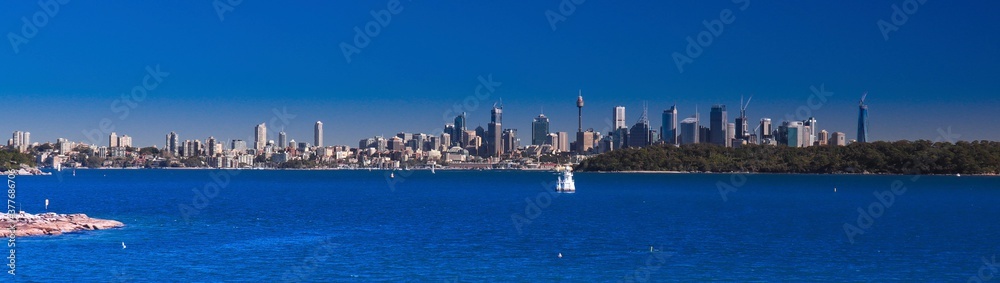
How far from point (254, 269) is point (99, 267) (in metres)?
4.86

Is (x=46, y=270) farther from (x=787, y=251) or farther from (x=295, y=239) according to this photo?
(x=787, y=251)

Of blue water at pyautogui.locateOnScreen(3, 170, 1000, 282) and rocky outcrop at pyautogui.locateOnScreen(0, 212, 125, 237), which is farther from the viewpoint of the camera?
rocky outcrop at pyautogui.locateOnScreen(0, 212, 125, 237)

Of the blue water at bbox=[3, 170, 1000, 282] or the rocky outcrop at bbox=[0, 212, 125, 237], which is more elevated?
the rocky outcrop at bbox=[0, 212, 125, 237]

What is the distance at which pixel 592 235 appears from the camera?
158 ft

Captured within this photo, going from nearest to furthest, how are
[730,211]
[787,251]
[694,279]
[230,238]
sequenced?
[694,279] → [787,251] → [230,238] → [730,211]

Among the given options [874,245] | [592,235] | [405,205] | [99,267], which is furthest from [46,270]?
[405,205]

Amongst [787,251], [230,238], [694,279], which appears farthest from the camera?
[230,238]

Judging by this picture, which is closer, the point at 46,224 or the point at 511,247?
the point at 511,247

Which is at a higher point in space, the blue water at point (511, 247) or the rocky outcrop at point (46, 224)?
the rocky outcrop at point (46, 224)

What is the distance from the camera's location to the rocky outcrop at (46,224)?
4278 centimetres

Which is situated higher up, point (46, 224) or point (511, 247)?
point (46, 224)

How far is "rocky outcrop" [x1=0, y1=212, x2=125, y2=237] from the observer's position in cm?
4278

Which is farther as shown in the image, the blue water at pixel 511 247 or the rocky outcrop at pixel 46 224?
the rocky outcrop at pixel 46 224

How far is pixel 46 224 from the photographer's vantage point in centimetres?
4491
